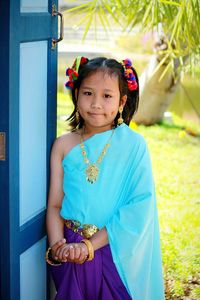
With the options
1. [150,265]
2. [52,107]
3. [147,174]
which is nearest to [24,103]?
[52,107]

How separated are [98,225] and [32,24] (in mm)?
943

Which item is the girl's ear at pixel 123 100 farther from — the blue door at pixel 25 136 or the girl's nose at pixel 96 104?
the blue door at pixel 25 136

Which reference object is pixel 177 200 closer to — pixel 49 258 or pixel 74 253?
pixel 49 258

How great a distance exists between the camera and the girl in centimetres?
282

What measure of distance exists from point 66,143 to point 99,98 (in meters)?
0.28

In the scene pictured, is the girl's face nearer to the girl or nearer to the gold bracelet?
the girl

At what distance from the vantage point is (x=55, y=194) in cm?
299

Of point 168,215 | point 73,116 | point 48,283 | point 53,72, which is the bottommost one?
point 168,215

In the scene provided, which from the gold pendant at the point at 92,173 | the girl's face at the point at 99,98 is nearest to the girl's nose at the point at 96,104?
the girl's face at the point at 99,98

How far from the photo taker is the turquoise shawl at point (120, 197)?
9.23ft

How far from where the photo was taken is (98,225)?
2848mm

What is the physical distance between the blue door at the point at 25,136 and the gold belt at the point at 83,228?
18cm

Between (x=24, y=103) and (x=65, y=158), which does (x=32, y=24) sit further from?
(x=65, y=158)

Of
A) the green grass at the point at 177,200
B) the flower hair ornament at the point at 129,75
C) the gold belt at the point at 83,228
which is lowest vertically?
the green grass at the point at 177,200
